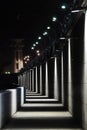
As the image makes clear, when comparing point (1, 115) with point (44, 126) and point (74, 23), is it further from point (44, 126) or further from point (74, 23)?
point (74, 23)

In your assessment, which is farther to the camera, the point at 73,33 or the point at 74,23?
the point at 73,33

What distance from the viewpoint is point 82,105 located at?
76.3 feet

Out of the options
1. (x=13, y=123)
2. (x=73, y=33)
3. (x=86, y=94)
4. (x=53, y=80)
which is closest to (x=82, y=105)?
(x=86, y=94)

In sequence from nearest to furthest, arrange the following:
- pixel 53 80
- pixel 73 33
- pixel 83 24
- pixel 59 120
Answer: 1. pixel 83 24
2. pixel 59 120
3. pixel 73 33
4. pixel 53 80

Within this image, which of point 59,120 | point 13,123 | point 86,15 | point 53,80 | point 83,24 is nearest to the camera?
point 86,15

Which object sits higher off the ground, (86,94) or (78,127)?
(86,94)

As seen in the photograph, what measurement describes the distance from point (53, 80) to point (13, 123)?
30284mm

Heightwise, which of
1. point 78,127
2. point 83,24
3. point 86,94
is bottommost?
point 78,127

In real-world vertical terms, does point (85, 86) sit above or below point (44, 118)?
above

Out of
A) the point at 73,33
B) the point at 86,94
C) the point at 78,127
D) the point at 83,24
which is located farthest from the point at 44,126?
the point at 73,33

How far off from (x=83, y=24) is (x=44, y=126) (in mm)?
4918

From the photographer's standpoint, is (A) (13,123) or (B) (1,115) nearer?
(B) (1,115)

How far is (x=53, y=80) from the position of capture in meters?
54.8

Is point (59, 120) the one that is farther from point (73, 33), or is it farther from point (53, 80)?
point (53, 80)
